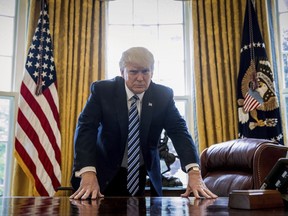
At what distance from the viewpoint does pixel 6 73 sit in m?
4.12

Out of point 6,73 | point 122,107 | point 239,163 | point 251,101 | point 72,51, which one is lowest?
point 239,163

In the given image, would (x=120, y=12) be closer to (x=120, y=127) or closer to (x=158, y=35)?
(x=158, y=35)

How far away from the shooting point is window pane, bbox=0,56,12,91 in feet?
13.4

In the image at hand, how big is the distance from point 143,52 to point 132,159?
23.0 inches

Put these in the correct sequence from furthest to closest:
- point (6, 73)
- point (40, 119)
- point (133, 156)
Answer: point (6, 73) → point (40, 119) → point (133, 156)

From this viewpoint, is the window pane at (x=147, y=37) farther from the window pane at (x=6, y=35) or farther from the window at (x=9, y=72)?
the window pane at (x=6, y=35)

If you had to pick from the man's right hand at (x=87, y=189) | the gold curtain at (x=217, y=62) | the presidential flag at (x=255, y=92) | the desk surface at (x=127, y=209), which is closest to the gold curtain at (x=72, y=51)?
the gold curtain at (x=217, y=62)

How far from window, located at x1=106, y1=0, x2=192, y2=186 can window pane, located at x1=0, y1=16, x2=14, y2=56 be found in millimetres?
1096

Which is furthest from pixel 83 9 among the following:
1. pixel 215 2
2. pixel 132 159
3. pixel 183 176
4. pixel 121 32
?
pixel 132 159

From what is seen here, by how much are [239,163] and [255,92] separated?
1.59 meters

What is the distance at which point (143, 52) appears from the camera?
204 centimetres

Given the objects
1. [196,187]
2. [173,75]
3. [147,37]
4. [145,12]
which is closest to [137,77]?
[196,187]

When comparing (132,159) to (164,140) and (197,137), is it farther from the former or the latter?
(197,137)

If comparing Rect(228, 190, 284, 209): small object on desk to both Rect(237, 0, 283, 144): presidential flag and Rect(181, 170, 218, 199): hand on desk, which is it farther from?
Rect(237, 0, 283, 144): presidential flag
